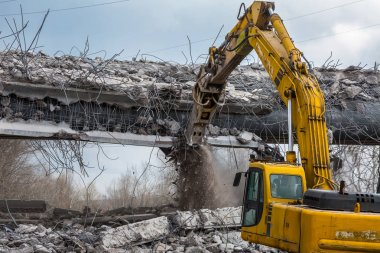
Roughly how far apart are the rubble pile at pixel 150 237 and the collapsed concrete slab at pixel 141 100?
87.2 inches

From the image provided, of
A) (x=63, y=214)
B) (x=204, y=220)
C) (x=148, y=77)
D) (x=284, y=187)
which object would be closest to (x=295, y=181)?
(x=284, y=187)

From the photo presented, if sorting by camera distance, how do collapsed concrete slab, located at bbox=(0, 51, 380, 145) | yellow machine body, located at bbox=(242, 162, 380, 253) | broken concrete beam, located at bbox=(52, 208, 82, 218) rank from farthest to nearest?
1. broken concrete beam, located at bbox=(52, 208, 82, 218)
2. collapsed concrete slab, located at bbox=(0, 51, 380, 145)
3. yellow machine body, located at bbox=(242, 162, 380, 253)

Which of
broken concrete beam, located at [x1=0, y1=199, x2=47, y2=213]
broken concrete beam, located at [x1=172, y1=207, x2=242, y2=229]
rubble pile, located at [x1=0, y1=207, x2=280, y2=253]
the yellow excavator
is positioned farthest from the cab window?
broken concrete beam, located at [x1=0, y1=199, x2=47, y2=213]

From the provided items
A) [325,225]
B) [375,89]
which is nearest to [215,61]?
[325,225]

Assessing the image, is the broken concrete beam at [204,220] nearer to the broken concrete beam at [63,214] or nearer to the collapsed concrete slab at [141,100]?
the collapsed concrete slab at [141,100]

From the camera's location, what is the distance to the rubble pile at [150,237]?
884cm

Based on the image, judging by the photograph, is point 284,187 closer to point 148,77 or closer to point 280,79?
point 280,79

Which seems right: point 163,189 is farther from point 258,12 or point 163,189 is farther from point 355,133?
point 258,12

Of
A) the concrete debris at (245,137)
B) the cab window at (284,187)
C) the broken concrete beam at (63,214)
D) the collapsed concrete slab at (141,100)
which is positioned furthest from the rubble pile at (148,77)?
the cab window at (284,187)

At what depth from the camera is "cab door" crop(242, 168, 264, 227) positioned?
273 inches

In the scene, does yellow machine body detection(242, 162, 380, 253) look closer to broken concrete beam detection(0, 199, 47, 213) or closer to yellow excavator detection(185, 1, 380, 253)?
yellow excavator detection(185, 1, 380, 253)

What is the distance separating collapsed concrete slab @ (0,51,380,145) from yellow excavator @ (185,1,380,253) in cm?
240

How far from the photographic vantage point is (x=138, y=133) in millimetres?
11609

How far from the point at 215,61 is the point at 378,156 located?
6.41 meters
